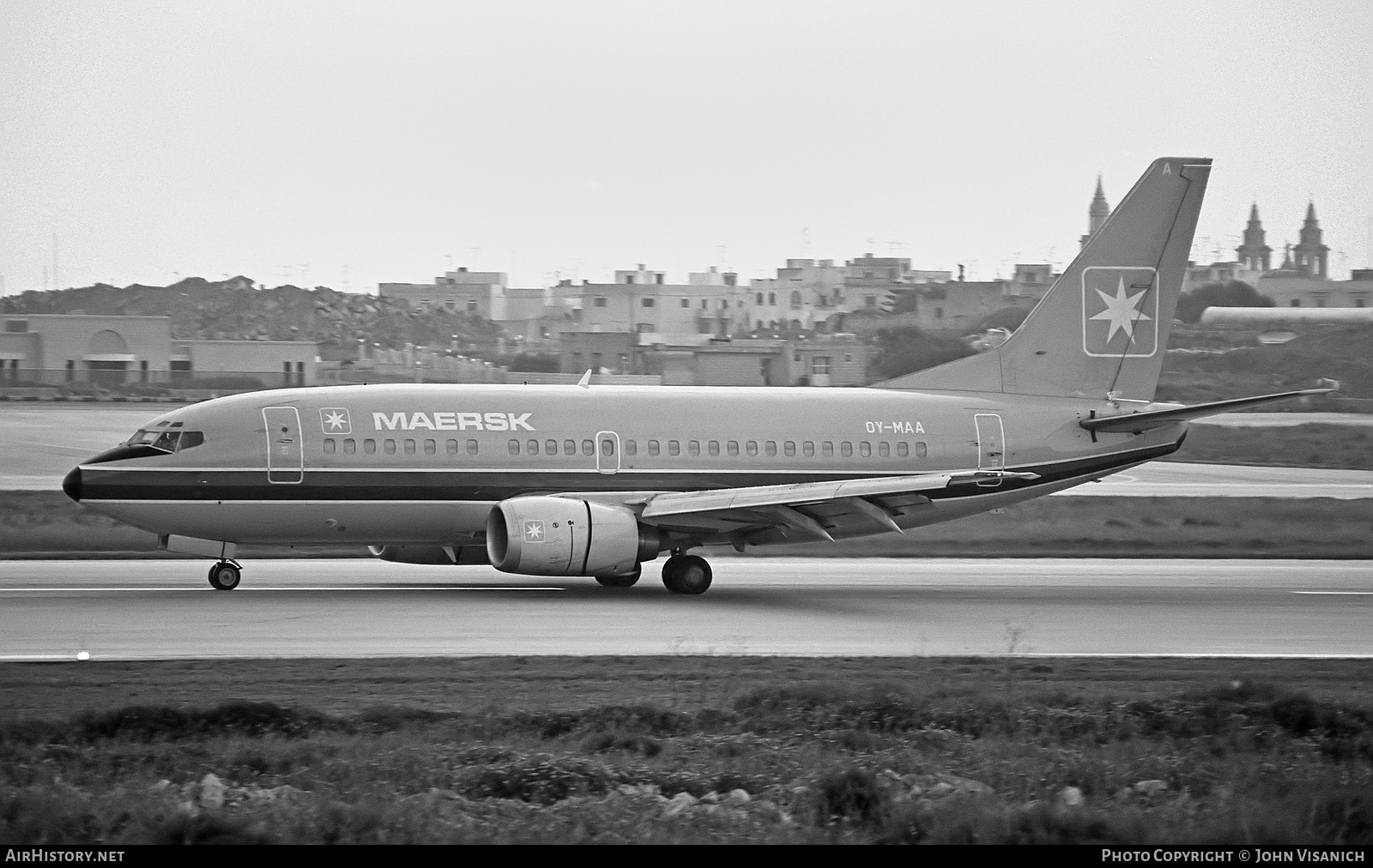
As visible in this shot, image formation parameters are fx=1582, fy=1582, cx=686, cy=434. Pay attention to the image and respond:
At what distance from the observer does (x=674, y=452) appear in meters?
31.0

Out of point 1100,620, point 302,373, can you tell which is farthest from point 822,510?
point 302,373

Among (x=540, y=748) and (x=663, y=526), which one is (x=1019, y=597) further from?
(x=540, y=748)

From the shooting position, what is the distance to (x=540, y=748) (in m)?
14.8

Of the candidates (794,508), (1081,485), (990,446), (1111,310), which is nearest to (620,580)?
(794,508)

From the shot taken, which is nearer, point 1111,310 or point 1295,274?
point 1111,310

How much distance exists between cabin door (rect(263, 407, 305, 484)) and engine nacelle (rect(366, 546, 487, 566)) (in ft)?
8.22

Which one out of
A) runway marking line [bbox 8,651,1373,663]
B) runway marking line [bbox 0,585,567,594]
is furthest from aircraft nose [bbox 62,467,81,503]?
runway marking line [bbox 8,651,1373,663]

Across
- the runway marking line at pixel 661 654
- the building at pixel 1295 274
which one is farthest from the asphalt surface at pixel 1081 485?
the runway marking line at pixel 661 654

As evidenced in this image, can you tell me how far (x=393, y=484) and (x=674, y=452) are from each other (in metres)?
5.51

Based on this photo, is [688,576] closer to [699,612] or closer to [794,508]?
[794,508]

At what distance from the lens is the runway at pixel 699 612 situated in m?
22.5

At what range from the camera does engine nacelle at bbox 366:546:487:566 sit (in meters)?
30.5

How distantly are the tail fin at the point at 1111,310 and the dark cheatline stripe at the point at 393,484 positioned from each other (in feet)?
12.7

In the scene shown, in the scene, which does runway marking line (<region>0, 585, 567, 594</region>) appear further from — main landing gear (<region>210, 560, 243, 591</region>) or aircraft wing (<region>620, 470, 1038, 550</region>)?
aircraft wing (<region>620, 470, 1038, 550</region>)
